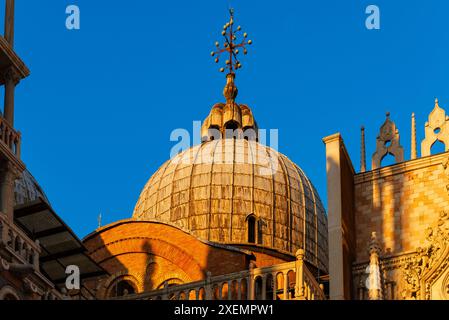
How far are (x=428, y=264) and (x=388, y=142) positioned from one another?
4898 mm

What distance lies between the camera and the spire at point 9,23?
41281mm

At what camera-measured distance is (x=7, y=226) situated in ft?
123

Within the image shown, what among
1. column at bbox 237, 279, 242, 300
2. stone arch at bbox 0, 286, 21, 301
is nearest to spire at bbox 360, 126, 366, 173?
column at bbox 237, 279, 242, 300

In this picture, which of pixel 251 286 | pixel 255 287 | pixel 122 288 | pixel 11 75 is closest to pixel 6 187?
pixel 11 75

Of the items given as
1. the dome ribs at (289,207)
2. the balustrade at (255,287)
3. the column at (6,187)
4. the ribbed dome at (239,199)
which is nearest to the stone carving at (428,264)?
the balustrade at (255,287)

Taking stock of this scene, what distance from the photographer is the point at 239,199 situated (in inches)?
2479

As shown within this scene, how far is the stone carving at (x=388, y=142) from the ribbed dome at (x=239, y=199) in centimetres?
1632

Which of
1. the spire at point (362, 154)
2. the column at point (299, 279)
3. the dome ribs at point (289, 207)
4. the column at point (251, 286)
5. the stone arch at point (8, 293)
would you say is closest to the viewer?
the stone arch at point (8, 293)

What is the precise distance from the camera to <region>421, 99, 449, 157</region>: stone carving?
44594 mm

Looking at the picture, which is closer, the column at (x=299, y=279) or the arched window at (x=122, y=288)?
the column at (x=299, y=279)

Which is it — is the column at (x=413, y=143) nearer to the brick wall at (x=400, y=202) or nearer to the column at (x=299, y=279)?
the brick wall at (x=400, y=202)

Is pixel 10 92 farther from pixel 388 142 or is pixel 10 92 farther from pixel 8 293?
pixel 388 142
